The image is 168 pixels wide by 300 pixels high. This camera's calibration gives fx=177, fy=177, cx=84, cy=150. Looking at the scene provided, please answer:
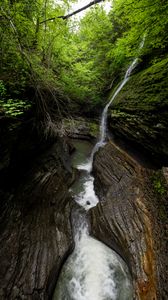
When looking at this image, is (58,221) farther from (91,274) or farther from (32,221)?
(91,274)

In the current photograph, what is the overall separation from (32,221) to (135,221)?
9.85 feet

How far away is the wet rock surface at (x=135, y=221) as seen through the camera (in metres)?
3.90

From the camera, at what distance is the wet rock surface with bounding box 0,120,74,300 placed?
4.02m

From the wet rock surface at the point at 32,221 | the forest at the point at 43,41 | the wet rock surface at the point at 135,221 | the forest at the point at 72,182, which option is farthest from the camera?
the forest at the point at 43,41

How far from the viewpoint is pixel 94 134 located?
11.9m

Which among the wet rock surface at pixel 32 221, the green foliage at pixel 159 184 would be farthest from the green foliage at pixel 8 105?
the green foliage at pixel 159 184

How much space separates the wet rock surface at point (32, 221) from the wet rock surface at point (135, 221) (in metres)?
1.33

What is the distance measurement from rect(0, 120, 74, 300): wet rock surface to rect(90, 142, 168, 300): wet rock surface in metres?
1.33

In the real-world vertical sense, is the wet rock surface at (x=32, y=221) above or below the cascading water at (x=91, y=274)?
above

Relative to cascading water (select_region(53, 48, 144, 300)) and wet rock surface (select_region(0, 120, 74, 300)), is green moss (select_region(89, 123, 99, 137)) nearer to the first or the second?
wet rock surface (select_region(0, 120, 74, 300))

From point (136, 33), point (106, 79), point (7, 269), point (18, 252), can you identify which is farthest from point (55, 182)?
point (106, 79)

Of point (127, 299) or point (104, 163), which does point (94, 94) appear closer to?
point (104, 163)

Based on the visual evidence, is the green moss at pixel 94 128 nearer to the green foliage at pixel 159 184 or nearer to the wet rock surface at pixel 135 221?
the wet rock surface at pixel 135 221

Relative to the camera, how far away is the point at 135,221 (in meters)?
5.04
